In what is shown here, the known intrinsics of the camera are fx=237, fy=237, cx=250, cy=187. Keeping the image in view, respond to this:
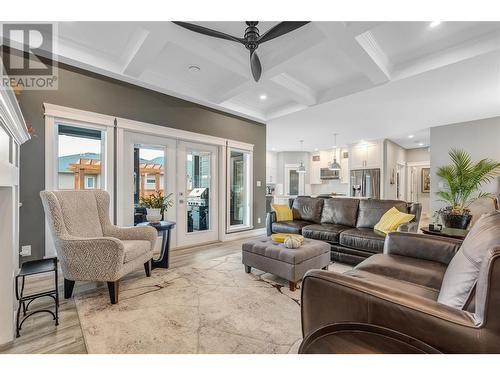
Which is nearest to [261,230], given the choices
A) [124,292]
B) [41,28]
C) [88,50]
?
[124,292]

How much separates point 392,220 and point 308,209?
1.51 meters

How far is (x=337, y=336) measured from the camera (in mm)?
1001

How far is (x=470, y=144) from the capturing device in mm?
5109

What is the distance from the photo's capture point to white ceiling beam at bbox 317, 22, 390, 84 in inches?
87.7

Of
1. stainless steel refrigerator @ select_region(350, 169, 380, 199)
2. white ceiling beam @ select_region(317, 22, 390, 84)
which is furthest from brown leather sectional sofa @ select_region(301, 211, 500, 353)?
stainless steel refrigerator @ select_region(350, 169, 380, 199)

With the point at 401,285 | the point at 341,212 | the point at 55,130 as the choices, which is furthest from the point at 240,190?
the point at 401,285

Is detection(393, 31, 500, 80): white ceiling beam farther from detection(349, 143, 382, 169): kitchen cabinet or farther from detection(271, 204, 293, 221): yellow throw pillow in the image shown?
detection(349, 143, 382, 169): kitchen cabinet

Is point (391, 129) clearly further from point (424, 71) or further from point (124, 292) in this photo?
point (124, 292)

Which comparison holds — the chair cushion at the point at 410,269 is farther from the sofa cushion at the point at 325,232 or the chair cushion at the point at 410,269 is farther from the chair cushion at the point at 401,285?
the sofa cushion at the point at 325,232

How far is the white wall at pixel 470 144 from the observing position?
4.87 meters

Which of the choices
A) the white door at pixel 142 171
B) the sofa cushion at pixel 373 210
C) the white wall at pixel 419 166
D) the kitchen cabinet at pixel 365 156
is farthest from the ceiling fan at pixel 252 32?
the white wall at pixel 419 166

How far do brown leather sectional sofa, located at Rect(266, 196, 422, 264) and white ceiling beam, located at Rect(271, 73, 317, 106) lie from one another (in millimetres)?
1792
